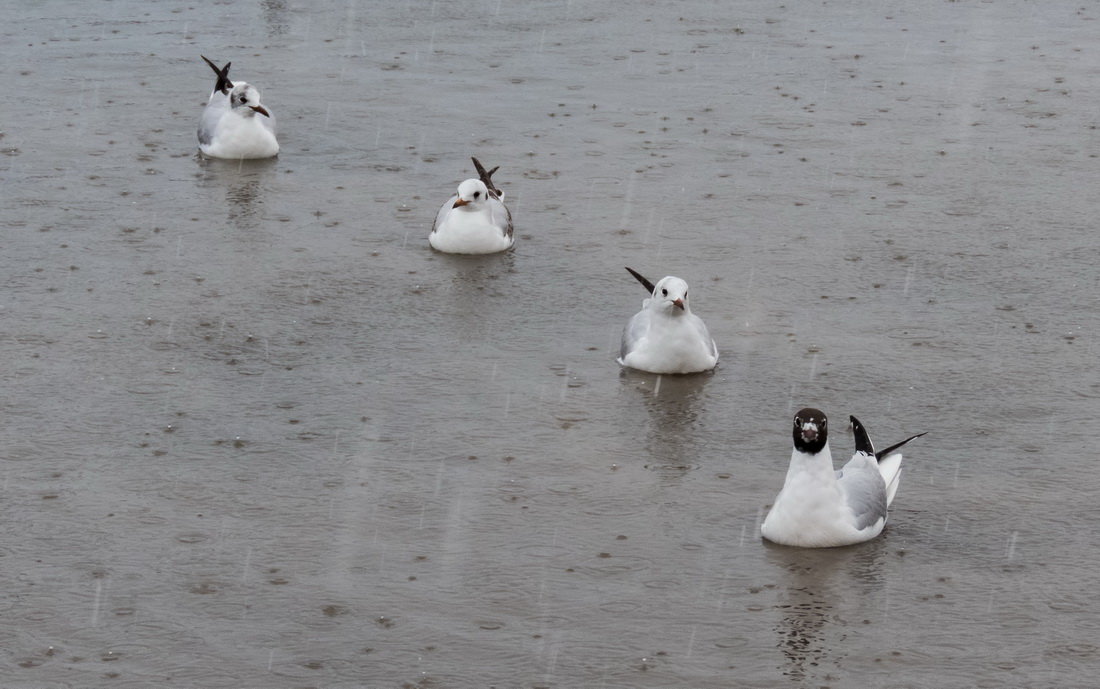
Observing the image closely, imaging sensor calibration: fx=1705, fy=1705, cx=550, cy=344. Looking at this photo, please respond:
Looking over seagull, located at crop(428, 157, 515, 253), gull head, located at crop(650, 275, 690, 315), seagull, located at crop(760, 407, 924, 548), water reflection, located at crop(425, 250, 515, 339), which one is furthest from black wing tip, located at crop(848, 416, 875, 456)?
seagull, located at crop(428, 157, 515, 253)

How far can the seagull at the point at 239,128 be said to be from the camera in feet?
56.1

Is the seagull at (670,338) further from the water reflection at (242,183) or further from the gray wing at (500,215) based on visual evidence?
the water reflection at (242,183)

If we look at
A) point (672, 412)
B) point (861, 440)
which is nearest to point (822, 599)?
point (861, 440)

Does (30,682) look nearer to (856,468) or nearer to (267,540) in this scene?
(267,540)

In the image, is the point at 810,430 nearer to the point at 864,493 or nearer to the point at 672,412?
the point at 864,493

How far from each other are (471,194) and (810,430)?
19.5 feet

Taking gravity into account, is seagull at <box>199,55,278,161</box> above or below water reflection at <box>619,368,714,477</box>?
above

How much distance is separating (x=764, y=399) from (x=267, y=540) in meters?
3.75

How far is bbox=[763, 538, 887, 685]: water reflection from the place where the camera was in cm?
827

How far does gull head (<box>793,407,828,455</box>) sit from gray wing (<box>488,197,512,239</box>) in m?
5.85

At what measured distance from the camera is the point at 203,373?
11828 mm

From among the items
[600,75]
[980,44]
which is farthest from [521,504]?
[980,44]

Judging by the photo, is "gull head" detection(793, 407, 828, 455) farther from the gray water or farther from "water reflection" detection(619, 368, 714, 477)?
"water reflection" detection(619, 368, 714, 477)

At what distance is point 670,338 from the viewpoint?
11.9 m
